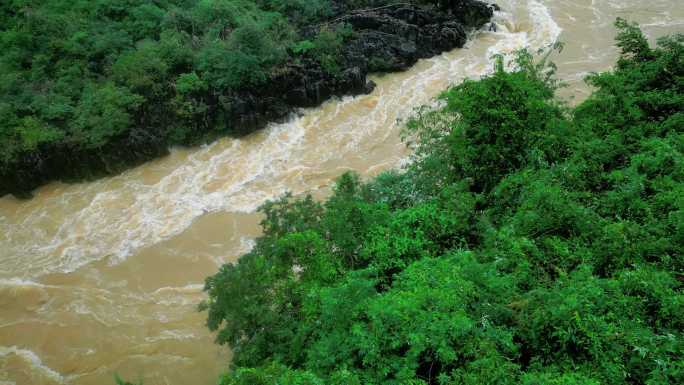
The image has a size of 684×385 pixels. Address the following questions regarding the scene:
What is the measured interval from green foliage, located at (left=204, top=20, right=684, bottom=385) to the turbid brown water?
14.7 ft

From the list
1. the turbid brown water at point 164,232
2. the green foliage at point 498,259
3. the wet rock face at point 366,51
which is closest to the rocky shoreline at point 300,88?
the wet rock face at point 366,51

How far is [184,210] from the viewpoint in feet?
55.4

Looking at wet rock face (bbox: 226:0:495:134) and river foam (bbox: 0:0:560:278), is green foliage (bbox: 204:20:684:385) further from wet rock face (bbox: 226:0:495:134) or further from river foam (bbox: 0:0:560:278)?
wet rock face (bbox: 226:0:495:134)

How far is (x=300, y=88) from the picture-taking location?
21.3 m

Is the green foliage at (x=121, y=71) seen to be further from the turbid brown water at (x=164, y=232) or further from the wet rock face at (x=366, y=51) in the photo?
the turbid brown water at (x=164, y=232)

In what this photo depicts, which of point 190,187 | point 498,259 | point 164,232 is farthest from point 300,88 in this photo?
point 498,259

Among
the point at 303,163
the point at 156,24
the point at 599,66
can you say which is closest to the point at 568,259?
the point at 303,163

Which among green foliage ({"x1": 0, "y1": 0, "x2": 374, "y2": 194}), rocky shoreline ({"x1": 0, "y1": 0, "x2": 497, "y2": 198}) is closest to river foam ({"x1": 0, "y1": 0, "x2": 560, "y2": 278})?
rocky shoreline ({"x1": 0, "y1": 0, "x2": 497, "y2": 198})

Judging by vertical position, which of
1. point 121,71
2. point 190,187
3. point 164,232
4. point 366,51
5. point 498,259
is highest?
point 121,71

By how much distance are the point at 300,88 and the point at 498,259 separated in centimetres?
1508

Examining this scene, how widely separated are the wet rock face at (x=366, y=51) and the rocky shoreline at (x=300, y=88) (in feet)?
0.13

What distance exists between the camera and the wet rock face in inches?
806

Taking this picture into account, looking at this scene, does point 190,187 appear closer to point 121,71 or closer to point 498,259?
point 121,71

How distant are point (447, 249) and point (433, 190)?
6.25 ft
